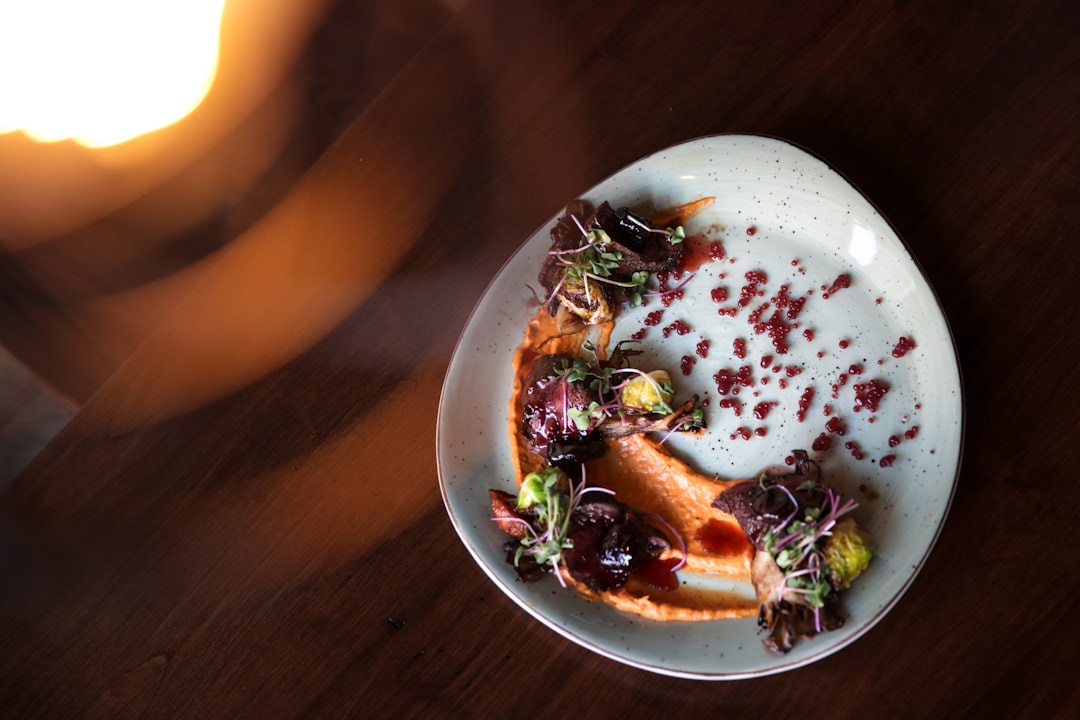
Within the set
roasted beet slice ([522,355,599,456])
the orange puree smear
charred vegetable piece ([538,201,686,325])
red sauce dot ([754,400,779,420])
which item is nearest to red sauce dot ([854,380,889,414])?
red sauce dot ([754,400,779,420])

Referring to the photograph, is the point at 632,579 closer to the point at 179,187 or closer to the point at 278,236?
the point at 278,236

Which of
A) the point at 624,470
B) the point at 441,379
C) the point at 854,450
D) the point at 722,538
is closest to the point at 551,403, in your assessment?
the point at 624,470

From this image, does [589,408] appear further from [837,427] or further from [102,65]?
[102,65]

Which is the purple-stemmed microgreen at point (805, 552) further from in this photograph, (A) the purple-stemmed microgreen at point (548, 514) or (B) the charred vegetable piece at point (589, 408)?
(A) the purple-stemmed microgreen at point (548, 514)

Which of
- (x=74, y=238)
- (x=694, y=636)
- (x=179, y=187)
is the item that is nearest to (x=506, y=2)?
(x=179, y=187)

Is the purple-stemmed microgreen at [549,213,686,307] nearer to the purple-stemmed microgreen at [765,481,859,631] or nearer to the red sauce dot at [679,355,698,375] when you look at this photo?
the red sauce dot at [679,355,698,375]

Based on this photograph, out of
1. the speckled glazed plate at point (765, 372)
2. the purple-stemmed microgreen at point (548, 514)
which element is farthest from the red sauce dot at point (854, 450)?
the purple-stemmed microgreen at point (548, 514)
